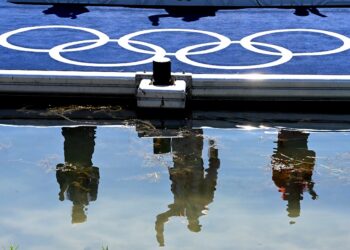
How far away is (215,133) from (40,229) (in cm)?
472

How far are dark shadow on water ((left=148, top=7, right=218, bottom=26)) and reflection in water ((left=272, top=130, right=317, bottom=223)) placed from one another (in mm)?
8024

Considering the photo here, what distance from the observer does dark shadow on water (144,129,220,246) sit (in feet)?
35.7

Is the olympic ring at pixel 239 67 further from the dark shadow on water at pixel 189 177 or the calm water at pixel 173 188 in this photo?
the dark shadow on water at pixel 189 177

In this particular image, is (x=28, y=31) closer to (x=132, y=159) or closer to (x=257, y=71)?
(x=257, y=71)

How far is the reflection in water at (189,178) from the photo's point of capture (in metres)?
10.9

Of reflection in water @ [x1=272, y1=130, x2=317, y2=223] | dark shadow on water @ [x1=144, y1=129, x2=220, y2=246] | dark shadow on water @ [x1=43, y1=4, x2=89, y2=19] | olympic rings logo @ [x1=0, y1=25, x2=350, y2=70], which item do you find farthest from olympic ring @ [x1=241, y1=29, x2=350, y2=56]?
dark shadow on water @ [x1=43, y1=4, x2=89, y2=19]

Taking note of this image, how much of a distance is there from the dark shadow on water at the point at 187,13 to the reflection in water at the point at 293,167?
802 cm

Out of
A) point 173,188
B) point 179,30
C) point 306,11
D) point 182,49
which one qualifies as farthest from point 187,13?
point 173,188

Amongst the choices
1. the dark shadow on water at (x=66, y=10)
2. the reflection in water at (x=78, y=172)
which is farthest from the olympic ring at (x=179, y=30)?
the reflection in water at (x=78, y=172)

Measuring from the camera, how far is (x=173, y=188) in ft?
38.3

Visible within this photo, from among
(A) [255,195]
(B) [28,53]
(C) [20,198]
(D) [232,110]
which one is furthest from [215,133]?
(B) [28,53]

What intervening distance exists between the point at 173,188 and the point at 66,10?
1169 centimetres

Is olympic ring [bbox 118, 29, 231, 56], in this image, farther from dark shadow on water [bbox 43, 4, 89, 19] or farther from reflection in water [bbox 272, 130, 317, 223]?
reflection in water [bbox 272, 130, 317, 223]

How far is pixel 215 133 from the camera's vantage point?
1392cm
